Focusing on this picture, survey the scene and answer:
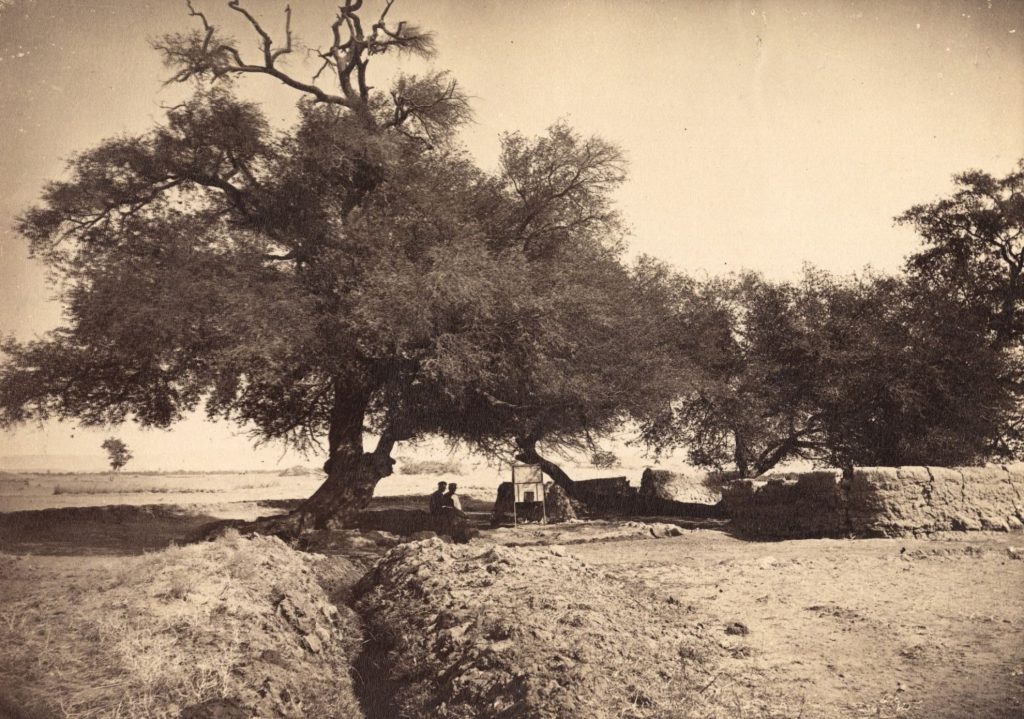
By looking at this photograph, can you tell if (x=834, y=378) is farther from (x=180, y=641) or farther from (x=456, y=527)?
(x=180, y=641)

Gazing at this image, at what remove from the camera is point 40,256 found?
45.6ft

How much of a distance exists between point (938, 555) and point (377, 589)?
7.65 metres

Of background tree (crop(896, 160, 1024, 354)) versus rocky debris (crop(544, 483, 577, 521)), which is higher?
background tree (crop(896, 160, 1024, 354))

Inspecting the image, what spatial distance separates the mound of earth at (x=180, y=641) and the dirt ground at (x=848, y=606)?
0.37 m

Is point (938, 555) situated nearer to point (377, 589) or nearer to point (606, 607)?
point (606, 607)

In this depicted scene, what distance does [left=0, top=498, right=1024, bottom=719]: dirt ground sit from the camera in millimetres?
5234

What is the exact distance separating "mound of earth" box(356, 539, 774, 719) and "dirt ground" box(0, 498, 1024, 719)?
1.49 feet

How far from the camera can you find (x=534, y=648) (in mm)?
5578

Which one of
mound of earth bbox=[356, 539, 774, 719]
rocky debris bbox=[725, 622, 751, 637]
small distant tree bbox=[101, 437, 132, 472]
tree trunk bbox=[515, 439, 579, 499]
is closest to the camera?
mound of earth bbox=[356, 539, 774, 719]

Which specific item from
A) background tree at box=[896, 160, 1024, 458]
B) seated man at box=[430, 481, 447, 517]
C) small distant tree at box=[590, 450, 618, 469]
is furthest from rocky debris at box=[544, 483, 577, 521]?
background tree at box=[896, 160, 1024, 458]

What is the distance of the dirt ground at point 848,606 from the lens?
5.23 m

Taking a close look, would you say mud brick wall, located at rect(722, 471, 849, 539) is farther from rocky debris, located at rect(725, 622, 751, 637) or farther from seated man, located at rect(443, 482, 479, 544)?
rocky debris, located at rect(725, 622, 751, 637)

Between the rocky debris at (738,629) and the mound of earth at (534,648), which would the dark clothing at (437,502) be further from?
the rocky debris at (738,629)

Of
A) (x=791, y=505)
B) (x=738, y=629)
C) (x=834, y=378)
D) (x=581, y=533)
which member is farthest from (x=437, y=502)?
(x=738, y=629)
